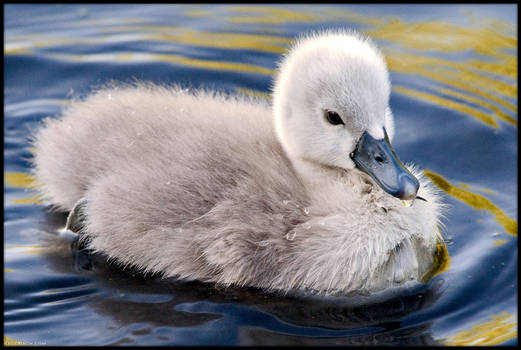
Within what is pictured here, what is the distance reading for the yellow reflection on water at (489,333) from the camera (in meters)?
4.11

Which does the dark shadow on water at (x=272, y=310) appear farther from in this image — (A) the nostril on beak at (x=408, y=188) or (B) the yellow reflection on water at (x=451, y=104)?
(B) the yellow reflection on water at (x=451, y=104)

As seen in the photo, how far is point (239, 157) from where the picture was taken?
4488 mm

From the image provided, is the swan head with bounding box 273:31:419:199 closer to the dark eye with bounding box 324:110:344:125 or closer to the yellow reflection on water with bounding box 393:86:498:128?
the dark eye with bounding box 324:110:344:125

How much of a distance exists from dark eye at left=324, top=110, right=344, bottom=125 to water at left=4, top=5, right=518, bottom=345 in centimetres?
82

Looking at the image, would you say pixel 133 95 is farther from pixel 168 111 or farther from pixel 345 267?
pixel 345 267

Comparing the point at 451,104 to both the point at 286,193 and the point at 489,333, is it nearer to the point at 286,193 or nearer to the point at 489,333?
the point at 286,193

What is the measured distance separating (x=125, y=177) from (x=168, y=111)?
461 millimetres

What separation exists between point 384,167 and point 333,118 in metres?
0.33

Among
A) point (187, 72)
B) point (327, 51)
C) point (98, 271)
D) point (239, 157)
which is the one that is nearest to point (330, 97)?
point (327, 51)

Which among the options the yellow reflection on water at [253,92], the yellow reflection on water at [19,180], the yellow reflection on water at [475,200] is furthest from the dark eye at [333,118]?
the yellow reflection on water at [253,92]

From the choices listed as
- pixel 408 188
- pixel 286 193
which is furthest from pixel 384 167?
pixel 286 193

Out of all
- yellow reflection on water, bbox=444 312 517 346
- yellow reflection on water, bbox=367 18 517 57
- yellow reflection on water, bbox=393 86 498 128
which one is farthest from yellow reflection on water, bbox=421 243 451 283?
yellow reflection on water, bbox=367 18 517 57

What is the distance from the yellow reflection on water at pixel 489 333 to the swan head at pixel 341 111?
0.65 metres

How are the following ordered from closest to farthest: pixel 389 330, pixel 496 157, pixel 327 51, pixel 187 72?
1. pixel 389 330
2. pixel 327 51
3. pixel 496 157
4. pixel 187 72
